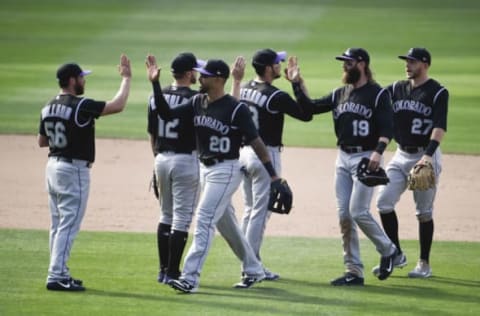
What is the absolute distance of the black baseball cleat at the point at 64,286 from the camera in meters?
8.72

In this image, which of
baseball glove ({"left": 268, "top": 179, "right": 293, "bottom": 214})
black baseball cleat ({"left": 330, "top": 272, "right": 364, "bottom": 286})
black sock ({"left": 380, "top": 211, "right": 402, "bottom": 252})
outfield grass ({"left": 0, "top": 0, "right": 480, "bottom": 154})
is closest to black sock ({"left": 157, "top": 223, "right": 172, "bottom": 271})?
baseball glove ({"left": 268, "top": 179, "right": 293, "bottom": 214})

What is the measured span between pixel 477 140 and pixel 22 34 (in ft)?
38.2

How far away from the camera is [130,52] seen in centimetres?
2334

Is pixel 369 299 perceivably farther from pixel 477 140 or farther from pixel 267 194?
pixel 477 140

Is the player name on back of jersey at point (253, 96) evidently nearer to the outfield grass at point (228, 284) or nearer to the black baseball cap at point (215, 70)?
the black baseball cap at point (215, 70)

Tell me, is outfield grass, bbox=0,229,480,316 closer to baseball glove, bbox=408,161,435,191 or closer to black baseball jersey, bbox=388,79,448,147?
baseball glove, bbox=408,161,435,191

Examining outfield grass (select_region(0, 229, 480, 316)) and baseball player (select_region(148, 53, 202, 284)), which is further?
baseball player (select_region(148, 53, 202, 284))

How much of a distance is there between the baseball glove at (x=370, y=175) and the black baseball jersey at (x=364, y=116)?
253mm

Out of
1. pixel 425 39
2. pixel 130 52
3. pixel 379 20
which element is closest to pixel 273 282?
pixel 130 52

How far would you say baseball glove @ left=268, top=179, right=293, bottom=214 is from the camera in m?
8.57

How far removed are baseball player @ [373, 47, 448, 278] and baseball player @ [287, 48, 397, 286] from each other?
39 cm

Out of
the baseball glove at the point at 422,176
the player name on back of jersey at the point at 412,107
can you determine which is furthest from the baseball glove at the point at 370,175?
the player name on back of jersey at the point at 412,107

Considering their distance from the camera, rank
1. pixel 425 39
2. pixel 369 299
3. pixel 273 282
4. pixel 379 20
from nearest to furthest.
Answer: pixel 369 299
pixel 273 282
pixel 425 39
pixel 379 20

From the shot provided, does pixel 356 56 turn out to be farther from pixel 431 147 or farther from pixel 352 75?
pixel 431 147
